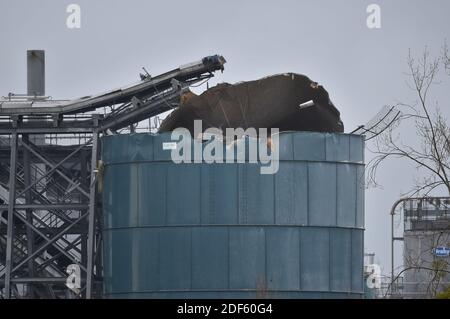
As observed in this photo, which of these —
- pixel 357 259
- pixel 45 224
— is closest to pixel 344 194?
pixel 357 259

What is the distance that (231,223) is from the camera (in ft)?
232

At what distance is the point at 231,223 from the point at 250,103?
20.6 feet

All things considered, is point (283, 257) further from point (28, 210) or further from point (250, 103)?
point (28, 210)

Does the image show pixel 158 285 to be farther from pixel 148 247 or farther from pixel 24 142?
pixel 24 142

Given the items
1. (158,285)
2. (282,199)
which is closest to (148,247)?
(158,285)

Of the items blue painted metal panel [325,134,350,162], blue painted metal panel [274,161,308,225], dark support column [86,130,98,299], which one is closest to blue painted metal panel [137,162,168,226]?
dark support column [86,130,98,299]

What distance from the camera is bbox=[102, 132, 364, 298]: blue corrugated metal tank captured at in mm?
70062

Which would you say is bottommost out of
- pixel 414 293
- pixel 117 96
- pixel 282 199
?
pixel 414 293

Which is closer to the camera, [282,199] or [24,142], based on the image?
[282,199]

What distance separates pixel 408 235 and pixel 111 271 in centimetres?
2504

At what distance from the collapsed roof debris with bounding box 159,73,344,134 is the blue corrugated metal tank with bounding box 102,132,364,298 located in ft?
5.70

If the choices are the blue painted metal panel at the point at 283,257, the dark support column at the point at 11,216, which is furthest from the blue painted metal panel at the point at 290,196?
the dark support column at the point at 11,216

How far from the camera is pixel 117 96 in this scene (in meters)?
73.6

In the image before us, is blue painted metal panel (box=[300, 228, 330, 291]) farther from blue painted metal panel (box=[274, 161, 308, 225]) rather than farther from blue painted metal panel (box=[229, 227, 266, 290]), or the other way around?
blue painted metal panel (box=[229, 227, 266, 290])
